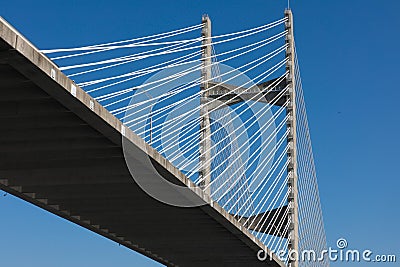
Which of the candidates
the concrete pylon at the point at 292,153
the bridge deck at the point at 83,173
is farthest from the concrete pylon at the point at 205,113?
the concrete pylon at the point at 292,153

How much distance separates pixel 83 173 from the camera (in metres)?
15.2

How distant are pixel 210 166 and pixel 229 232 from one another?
72.9 inches

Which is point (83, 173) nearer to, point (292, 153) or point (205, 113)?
point (205, 113)

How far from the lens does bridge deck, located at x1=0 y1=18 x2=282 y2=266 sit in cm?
1002

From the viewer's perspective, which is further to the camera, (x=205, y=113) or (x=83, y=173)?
(x=205, y=113)

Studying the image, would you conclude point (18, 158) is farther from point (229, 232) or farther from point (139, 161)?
point (229, 232)

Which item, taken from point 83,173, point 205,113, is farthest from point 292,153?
point 83,173

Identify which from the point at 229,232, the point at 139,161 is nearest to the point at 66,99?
the point at 139,161

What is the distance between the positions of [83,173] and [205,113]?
7.05 metres

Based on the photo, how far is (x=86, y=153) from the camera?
13.8m

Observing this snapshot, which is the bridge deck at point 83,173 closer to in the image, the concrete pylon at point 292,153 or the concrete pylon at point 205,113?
the concrete pylon at point 292,153

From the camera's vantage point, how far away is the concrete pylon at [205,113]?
20.8 meters

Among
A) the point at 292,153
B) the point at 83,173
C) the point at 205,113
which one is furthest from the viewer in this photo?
the point at 292,153

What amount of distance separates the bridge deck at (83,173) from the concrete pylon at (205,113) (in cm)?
130
